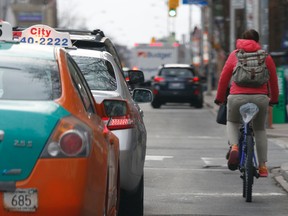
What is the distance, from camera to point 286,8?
3550 centimetres

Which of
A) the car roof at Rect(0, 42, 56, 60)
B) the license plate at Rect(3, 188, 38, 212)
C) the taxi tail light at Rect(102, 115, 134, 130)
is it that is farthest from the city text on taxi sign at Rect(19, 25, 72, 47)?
the license plate at Rect(3, 188, 38, 212)

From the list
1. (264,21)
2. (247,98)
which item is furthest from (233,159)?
(264,21)

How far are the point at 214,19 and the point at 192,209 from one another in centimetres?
4652

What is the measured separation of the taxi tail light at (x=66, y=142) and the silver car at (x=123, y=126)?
264cm

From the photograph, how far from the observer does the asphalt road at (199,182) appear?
10.2 metres

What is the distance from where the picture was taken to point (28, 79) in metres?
6.42

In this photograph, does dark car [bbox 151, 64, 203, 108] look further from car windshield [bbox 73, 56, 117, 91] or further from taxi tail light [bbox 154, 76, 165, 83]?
car windshield [bbox 73, 56, 117, 91]

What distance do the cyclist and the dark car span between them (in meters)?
24.7

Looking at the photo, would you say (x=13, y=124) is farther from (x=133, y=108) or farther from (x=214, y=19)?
(x=214, y=19)

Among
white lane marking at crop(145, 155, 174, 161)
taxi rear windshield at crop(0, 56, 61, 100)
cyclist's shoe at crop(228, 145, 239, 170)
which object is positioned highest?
taxi rear windshield at crop(0, 56, 61, 100)

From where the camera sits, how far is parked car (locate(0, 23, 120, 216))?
5.81 meters

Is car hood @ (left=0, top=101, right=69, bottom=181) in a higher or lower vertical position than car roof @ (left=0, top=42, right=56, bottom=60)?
lower

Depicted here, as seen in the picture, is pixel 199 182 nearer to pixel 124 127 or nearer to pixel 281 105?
pixel 124 127

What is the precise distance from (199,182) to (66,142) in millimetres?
6850
